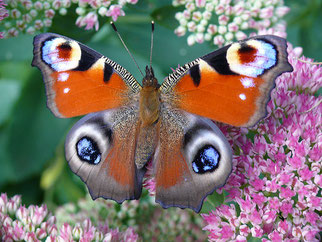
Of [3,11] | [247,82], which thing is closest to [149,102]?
[247,82]

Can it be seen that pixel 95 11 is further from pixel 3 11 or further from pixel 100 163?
pixel 100 163

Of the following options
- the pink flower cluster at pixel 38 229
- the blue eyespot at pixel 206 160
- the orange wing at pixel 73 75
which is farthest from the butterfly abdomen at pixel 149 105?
the pink flower cluster at pixel 38 229

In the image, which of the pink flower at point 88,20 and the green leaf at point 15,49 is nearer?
the pink flower at point 88,20

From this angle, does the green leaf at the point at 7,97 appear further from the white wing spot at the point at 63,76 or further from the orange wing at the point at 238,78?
the orange wing at the point at 238,78

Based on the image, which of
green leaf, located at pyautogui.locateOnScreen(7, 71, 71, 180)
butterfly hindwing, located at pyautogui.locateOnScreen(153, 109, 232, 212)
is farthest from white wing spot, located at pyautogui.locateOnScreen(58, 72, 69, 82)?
green leaf, located at pyautogui.locateOnScreen(7, 71, 71, 180)

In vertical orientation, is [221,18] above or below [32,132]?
above

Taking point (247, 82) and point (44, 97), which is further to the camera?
point (44, 97)
